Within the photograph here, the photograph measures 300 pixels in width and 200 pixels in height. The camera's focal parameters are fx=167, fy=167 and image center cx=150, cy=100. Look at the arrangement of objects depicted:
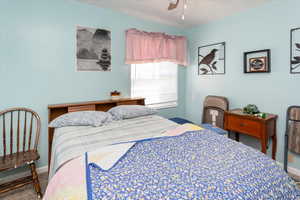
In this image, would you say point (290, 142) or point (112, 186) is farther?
point (290, 142)

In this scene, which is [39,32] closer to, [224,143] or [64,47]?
[64,47]

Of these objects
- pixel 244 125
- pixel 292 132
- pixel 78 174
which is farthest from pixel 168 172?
pixel 292 132

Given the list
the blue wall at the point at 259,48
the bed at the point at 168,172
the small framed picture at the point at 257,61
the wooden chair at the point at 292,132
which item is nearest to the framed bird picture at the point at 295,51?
the blue wall at the point at 259,48

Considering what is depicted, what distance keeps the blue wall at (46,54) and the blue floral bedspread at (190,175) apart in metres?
1.65

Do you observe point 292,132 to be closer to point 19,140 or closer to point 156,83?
point 156,83

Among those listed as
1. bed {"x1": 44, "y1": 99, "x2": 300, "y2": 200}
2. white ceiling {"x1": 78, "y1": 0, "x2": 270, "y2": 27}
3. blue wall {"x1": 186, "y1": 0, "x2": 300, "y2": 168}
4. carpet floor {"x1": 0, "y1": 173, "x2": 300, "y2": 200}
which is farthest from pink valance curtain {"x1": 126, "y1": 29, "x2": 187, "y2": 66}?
carpet floor {"x1": 0, "y1": 173, "x2": 300, "y2": 200}

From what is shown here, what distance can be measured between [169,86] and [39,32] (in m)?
2.40

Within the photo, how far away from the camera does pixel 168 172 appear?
0.99m

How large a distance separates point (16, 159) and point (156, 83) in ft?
7.97

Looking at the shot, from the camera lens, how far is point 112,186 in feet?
2.80

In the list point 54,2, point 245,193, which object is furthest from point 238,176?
point 54,2

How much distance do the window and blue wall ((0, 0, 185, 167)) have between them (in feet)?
1.47

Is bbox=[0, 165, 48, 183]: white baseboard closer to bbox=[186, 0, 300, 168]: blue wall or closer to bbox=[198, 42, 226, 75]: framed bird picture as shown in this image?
bbox=[186, 0, 300, 168]: blue wall

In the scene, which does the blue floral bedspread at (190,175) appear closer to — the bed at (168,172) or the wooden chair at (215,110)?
the bed at (168,172)
